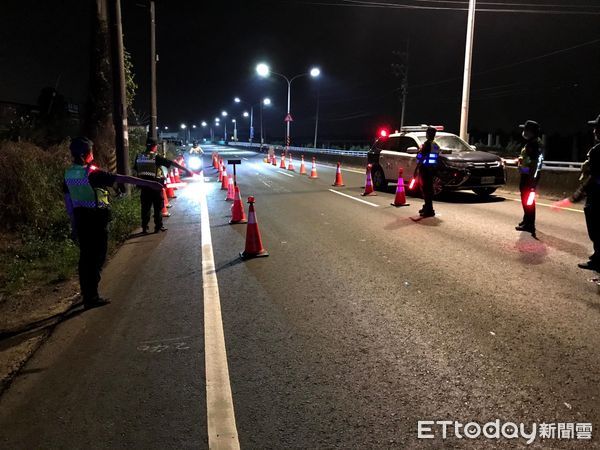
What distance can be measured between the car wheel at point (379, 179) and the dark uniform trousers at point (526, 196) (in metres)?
6.92

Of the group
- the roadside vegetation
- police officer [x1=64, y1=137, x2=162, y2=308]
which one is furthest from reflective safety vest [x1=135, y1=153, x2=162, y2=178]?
police officer [x1=64, y1=137, x2=162, y2=308]

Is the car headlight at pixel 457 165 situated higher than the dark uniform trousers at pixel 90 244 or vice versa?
the car headlight at pixel 457 165

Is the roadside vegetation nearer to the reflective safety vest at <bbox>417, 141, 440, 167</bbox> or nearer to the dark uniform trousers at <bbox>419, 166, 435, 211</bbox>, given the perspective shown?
the dark uniform trousers at <bbox>419, 166, 435, 211</bbox>

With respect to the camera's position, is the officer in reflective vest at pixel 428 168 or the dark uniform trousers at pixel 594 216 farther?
the officer in reflective vest at pixel 428 168

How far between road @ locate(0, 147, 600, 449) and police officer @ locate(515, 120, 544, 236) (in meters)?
0.86

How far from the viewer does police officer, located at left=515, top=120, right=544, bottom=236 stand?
848 cm

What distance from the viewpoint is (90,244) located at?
5.32m

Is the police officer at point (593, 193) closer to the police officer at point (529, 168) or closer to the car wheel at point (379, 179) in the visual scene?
the police officer at point (529, 168)

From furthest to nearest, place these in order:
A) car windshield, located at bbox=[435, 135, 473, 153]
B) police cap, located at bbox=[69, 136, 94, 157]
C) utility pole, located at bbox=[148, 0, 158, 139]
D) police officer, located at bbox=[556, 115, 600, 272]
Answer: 1. utility pole, located at bbox=[148, 0, 158, 139]
2. car windshield, located at bbox=[435, 135, 473, 153]
3. police officer, located at bbox=[556, 115, 600, 272]
4. police cap, located at bbox=[69, 136, 94, 157]

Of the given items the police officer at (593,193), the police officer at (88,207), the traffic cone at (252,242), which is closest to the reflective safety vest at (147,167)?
the traffic cone at (252,242)

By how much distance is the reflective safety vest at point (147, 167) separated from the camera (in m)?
9.10

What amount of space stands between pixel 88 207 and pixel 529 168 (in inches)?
284

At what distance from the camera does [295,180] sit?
20.5m

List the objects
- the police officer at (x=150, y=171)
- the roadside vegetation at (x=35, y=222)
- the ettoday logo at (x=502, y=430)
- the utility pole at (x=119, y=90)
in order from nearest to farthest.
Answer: the ettoday logo at (x=502, y=430) < the roadside vegetation at (x=35, y=222) < the police officer at (x=150, y=171) < the utility pole at (x=119, y=90)
